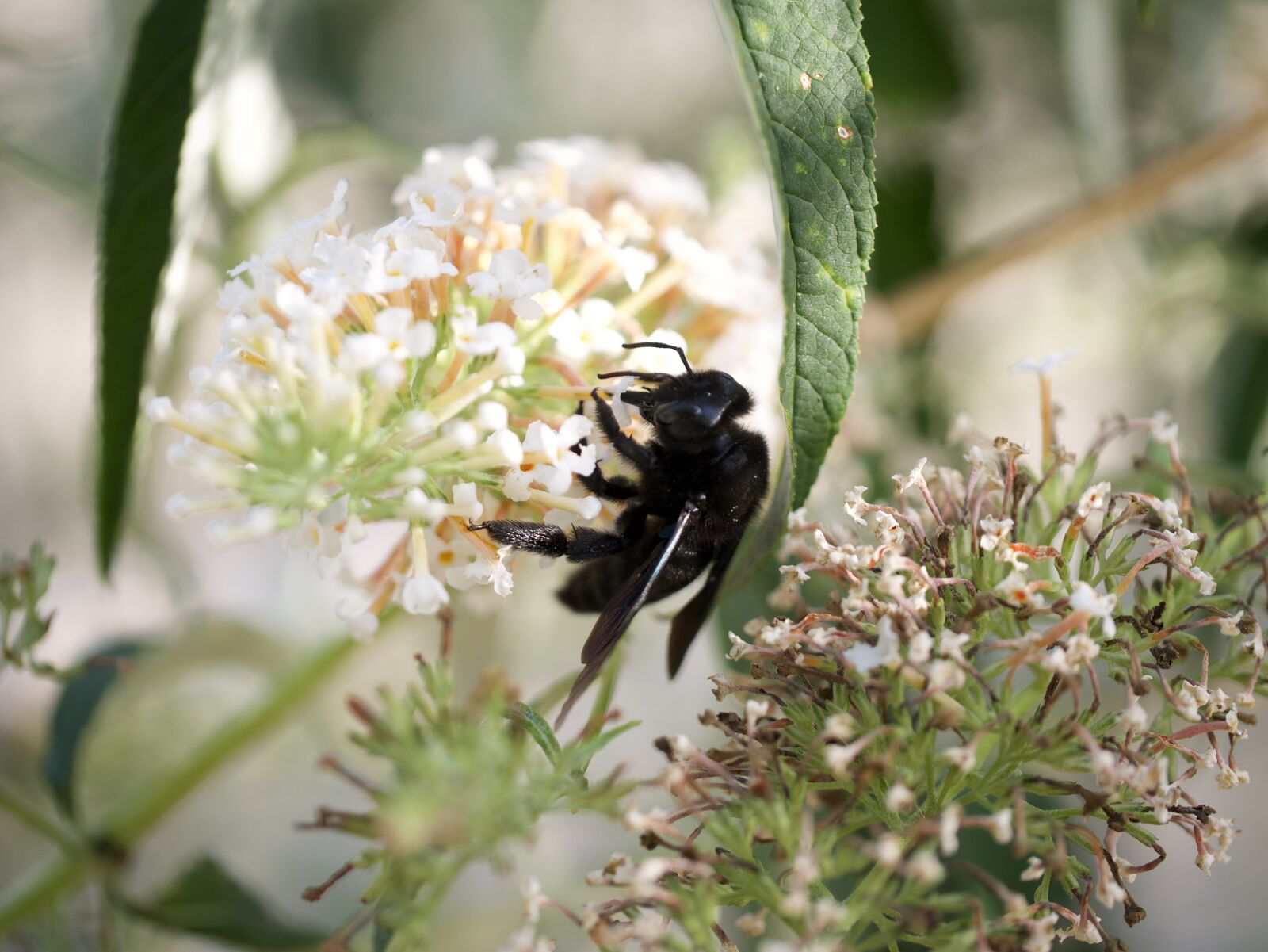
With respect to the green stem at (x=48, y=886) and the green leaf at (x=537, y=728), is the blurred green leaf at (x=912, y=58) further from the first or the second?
the green stem at (x=48, y=886)

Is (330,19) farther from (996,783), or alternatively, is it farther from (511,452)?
(996,783)

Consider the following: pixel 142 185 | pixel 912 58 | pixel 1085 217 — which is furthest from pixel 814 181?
pixel 912 58

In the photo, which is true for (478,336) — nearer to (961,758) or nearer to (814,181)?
(814,181)

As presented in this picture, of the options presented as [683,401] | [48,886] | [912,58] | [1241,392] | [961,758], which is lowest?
[48,886]

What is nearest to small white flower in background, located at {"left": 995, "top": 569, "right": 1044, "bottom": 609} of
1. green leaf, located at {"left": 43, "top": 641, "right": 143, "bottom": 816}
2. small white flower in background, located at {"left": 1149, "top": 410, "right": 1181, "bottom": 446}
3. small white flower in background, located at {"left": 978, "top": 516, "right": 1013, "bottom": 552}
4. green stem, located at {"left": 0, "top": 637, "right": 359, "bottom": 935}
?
small white flower in background, located at {"left": 978, "top": 516, "right": 1013, "bottom": 552}

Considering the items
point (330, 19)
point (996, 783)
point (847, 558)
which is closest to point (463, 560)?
point (847, 558)

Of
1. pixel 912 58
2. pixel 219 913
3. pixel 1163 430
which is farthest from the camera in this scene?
pixel 912 58

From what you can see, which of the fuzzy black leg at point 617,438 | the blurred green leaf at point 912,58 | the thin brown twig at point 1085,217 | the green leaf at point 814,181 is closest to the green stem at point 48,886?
the fuzzy black leg at point 617,438
